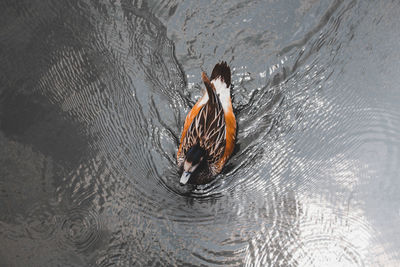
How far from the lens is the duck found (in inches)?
135

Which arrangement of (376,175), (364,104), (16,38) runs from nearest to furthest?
1. (376,175)
2. (364,104)
3. (16,38)

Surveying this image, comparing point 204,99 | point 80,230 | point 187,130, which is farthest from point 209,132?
point 80,230

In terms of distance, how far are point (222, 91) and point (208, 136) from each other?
441 mm

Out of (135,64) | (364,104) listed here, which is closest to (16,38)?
(135,64)

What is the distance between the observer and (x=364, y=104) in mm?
3676

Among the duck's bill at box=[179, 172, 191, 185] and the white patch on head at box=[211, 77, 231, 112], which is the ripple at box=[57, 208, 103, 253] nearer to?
the duck's bill at box=[179, 172, 191, 185]

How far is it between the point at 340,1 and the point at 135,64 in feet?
6.37

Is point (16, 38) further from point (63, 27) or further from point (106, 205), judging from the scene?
point (106, 205)

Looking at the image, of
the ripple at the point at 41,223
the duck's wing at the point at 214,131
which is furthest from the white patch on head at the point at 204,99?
the ripple at the point at 41,223

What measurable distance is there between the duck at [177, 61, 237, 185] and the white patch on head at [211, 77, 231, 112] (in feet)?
0.12

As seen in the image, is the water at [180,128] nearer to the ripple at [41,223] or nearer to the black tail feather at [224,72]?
the ripple at [41,223]

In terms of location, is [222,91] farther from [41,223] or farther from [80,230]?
[41,223]

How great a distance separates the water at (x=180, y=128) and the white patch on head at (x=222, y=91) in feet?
0.45

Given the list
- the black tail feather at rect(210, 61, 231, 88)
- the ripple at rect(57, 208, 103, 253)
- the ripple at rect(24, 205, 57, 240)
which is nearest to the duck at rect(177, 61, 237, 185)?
the black tail feather at rect(210, 61, 231, 88)
